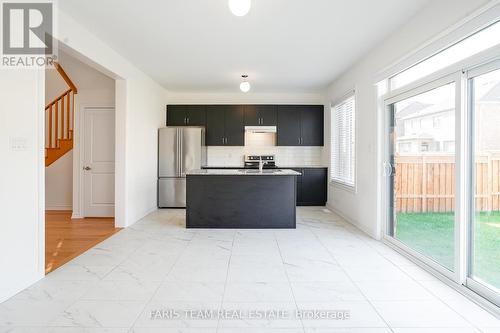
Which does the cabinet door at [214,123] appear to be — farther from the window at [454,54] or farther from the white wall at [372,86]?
the window at [454,54]

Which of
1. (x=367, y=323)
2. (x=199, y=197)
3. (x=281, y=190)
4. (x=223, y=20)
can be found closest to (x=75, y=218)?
(x=199, y=197)

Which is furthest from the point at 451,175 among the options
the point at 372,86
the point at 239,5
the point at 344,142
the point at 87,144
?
the point at 87,144

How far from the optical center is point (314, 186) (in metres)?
7.31

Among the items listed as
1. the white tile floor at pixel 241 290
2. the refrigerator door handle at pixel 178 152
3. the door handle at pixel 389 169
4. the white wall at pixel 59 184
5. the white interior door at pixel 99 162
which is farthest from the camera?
the refrigerator door handle at pixel 178 152

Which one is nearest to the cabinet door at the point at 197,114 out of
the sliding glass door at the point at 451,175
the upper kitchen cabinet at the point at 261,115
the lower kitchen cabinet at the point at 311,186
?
the upper kitchen cabinet at the point at 261,115

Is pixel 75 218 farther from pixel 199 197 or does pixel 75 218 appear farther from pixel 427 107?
pixel 427 107

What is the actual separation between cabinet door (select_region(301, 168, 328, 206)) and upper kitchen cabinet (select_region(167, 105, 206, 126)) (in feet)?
9.16

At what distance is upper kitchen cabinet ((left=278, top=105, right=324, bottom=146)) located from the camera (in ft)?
24.7

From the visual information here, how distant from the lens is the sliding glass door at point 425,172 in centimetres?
310

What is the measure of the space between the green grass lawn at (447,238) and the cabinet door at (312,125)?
372cm

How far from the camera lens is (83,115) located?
593cm

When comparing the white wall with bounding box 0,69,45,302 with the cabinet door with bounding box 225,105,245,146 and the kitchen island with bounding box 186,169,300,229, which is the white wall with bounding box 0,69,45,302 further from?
the cabinet door with bounding box 225,105,245,146

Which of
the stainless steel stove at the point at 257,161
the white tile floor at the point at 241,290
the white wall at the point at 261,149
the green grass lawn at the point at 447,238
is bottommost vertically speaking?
the white tile floor at the point at 241,290

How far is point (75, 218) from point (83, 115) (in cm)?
197
